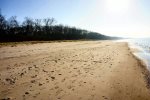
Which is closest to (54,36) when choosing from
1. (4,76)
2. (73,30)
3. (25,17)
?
(25,17)

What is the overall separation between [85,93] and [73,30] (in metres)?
124

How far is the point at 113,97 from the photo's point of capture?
853cm

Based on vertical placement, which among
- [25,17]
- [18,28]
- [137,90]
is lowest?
[137,90]

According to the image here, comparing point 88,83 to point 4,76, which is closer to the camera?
point 88,83

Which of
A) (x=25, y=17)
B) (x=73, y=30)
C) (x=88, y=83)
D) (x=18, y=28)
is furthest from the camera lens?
(x=73, y=30)

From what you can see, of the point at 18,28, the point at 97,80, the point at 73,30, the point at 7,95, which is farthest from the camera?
the point at 73,30

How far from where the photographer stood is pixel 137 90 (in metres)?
9.91

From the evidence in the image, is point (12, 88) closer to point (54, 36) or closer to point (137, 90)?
point (137, 90)

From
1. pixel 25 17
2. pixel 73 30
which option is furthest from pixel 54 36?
pixel 73 30

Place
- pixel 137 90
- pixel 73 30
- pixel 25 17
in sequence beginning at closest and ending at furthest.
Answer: pixel 137 90 → pixel 25 17 → pixel 73 30

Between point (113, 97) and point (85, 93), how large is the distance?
147 centimetres

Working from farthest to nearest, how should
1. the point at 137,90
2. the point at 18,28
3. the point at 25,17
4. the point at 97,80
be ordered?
the point at 25,17
the point at 18,28
the point at 97,80
the point at 137,90

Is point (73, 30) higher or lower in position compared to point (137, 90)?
higher

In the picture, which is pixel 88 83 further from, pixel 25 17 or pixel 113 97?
pixel 25 17
